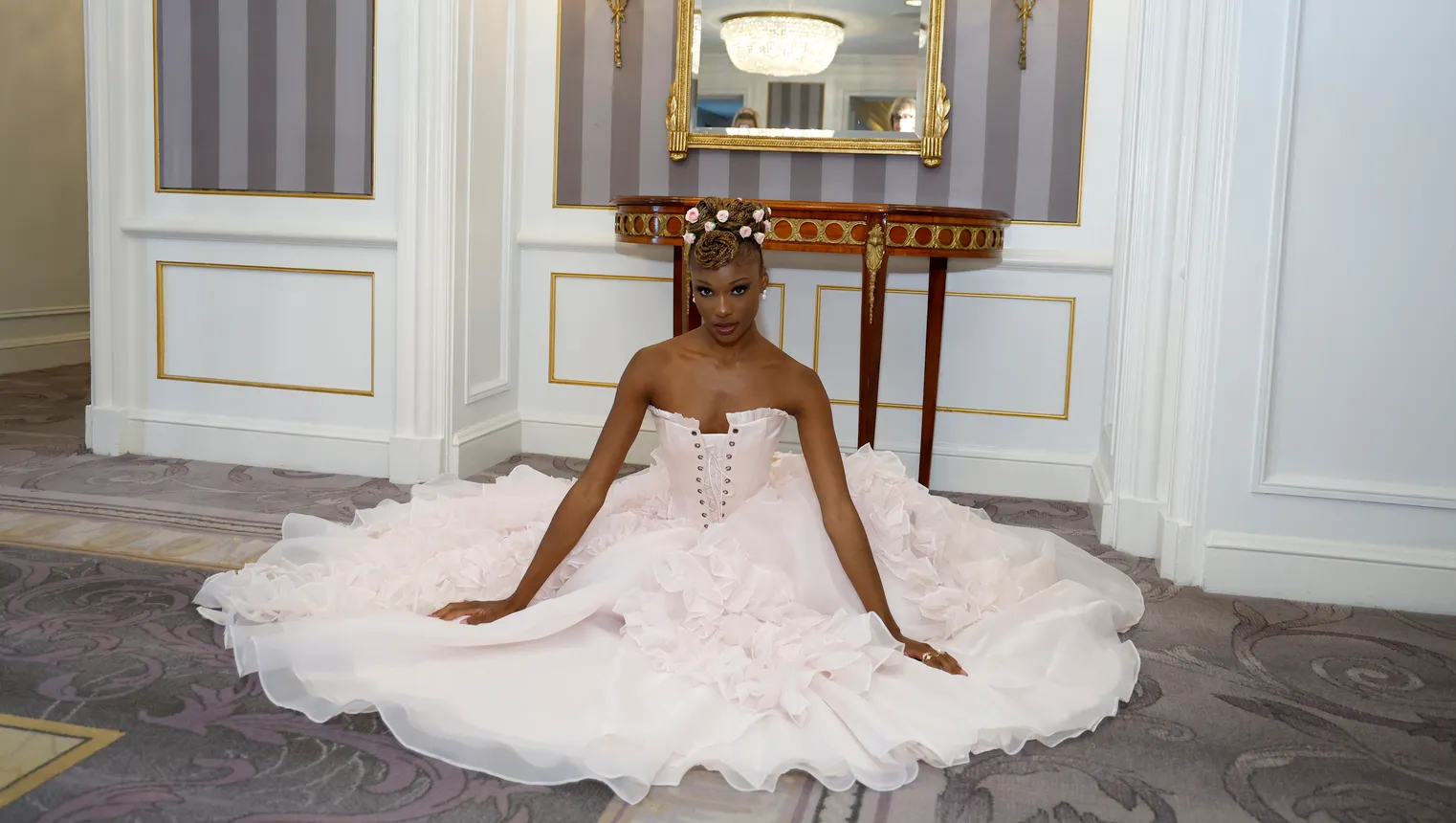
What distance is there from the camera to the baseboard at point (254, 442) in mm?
4418

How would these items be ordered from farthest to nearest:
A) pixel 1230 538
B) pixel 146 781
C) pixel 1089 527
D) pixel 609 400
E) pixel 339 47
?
pixel 609 400 → pixel 339 47 → pixel 1089 527 → pixel 1230 538 → pixel 146 781

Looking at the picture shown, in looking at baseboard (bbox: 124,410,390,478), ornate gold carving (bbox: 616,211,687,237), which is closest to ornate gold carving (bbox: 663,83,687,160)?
ornate gold carving (bbox: 616,211,687,237)

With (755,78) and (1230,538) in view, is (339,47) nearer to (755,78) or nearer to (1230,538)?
(755,78)

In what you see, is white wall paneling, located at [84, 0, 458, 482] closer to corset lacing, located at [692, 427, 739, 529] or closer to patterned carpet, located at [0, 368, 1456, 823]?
patterned carpet, located at [0, 368, 1456, 823]

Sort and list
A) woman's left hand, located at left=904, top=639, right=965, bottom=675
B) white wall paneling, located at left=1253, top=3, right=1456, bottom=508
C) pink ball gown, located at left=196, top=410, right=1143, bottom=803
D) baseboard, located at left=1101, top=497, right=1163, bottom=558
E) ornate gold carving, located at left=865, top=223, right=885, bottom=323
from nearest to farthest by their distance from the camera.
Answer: pink ball gown, located at left=196, top=410, right=1143, bottom=803 → woman's left hand, located at left=904, top=639, right=965, bottom=675 → white wall paneling, located at left=1253, top=3, right=1456, bottom=508 → baseboard, located at left=1101, top=497, right=1163, bottom=558 → ornate gold carving, located at left=865, top=223, right=885, bottom=323

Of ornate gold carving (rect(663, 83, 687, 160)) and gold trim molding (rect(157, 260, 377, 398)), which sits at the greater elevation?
ornate gold carving (rect(663, 83, 687, 160))

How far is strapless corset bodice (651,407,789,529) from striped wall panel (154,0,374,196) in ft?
7.22

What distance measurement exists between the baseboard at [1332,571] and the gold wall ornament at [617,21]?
280 centimetres

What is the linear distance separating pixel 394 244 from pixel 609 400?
1038 mm

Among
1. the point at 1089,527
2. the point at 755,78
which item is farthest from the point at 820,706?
the point at 755,78

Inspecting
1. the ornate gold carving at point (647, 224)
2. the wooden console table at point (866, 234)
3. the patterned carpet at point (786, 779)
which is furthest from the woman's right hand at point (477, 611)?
the ornate gold carving at point (647, 224)

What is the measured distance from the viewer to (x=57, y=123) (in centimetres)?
705

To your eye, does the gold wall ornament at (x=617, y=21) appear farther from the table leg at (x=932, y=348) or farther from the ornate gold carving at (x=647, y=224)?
the table leg at (x=932, y=348)

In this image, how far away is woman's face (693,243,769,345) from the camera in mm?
2479
